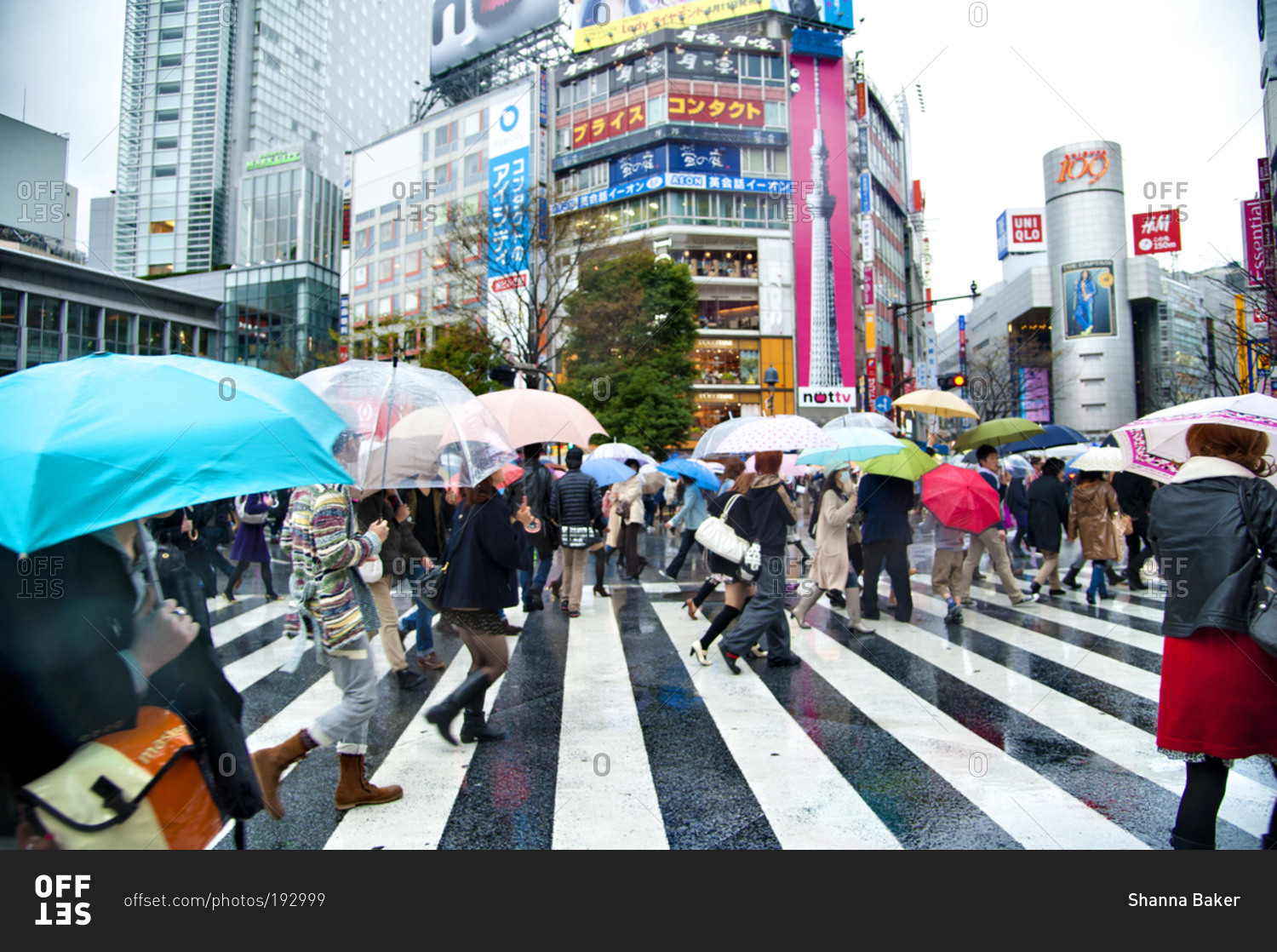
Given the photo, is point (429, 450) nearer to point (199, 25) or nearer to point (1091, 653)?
point (1091, 653)

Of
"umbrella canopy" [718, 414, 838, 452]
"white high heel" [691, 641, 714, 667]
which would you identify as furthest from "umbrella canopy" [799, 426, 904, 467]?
"white high heel" [691, 641, 714, 667]

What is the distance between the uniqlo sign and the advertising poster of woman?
3876mm

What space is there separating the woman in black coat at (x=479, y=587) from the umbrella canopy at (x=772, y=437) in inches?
98.2

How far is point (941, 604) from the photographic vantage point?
367 inches

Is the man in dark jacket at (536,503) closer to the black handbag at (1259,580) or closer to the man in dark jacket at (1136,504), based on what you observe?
the black handbag at (1259,580)

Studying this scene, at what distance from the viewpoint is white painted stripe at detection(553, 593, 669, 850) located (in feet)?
11.1

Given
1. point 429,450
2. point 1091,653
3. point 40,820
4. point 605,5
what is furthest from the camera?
point 605,5

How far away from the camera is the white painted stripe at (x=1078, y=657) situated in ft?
19.0

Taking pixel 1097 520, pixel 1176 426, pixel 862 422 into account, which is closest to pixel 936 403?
pixel 862 422

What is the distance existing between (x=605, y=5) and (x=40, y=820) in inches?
2157

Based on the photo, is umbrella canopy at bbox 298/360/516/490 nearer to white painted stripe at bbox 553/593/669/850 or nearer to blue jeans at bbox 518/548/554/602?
white painted stripe at bbox 553/593/669/850

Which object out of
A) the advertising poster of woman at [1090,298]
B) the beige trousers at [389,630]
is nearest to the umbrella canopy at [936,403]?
the beige trousers at [389,630]

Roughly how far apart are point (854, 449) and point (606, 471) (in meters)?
3.68
